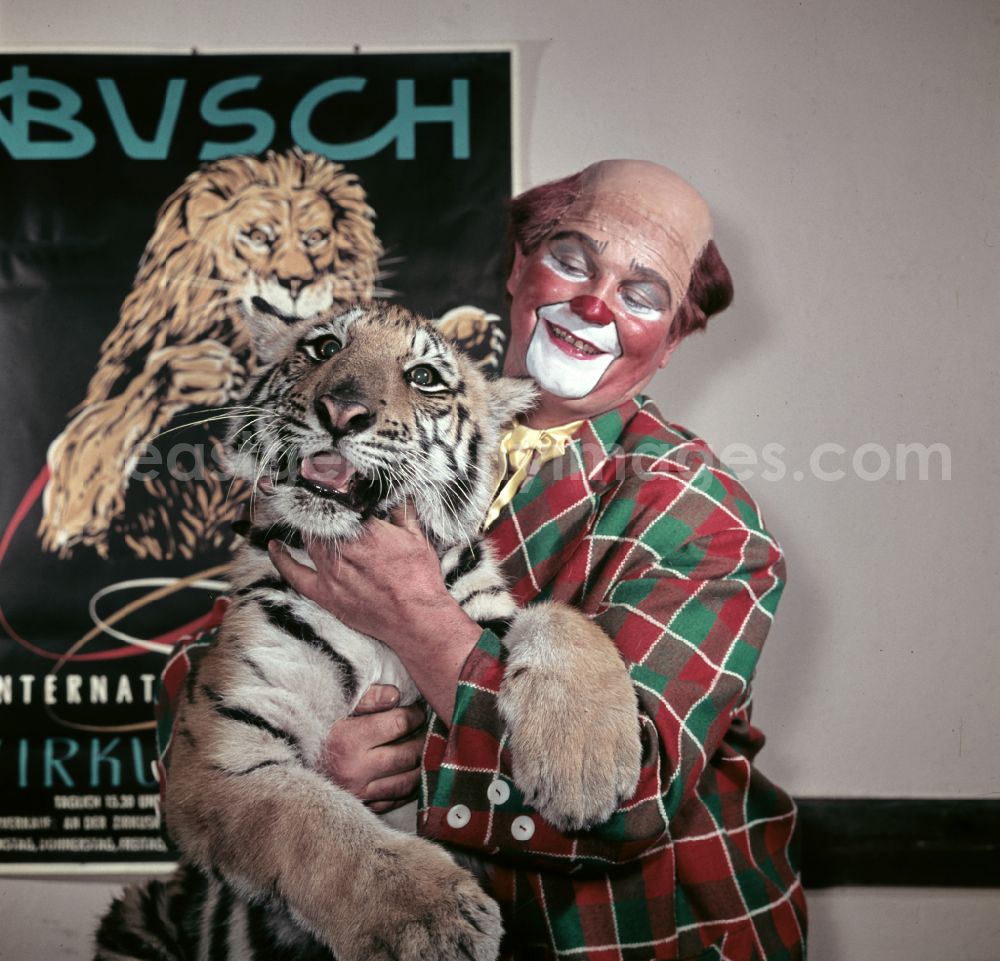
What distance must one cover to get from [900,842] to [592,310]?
4.25 feet

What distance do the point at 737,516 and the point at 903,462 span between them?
0.71m

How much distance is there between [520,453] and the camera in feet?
4.75

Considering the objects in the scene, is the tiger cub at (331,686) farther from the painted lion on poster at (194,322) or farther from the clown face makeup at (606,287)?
the painted lion on poster at (194,322)

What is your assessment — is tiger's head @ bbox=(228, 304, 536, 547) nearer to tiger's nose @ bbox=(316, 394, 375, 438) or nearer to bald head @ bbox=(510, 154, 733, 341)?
tiger's nose @ bbox=(316, 394, 375, 438)

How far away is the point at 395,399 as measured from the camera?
130cm

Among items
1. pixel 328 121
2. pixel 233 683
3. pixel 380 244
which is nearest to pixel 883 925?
pixel 233 683

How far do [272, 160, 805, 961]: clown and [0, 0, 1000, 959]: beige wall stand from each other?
0.39 metres

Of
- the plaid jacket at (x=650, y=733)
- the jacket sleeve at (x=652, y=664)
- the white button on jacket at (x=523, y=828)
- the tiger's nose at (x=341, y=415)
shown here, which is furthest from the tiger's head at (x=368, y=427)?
the white button on jacket at (x=523, y=828)

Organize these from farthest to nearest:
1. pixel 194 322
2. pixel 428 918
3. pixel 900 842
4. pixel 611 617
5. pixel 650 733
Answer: pixel 194 322, pixel 900 842, pixel 611 617, pixel 650 733, pixel 428 918

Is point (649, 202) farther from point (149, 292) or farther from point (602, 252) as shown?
point (149, 292)

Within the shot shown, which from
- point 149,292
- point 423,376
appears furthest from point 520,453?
point 149,292

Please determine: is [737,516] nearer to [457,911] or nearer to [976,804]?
[457,911]

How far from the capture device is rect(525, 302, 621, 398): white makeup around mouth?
1402 mm

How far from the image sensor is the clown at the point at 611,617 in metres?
1.11
